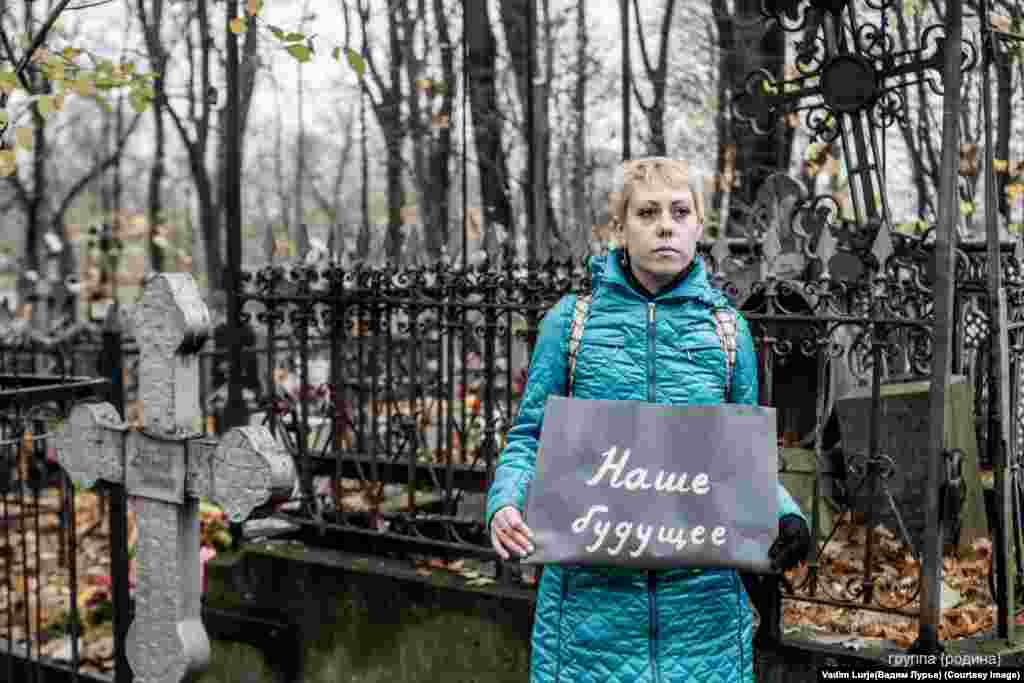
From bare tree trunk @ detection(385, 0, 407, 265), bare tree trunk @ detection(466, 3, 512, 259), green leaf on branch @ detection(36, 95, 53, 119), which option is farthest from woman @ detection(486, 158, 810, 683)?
bare tree trunk @ detection(385, 0, 407, 265)

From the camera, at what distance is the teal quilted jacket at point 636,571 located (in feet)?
8.66

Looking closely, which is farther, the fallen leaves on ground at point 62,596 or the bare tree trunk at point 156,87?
the bare tree trunk at point 156,87

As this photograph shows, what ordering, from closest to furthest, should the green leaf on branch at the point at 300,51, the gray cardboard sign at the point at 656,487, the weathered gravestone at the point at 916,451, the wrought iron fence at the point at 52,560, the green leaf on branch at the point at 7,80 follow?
the gray cardboard sign at the point at 656,487, the green leaf on branch at the point at 7,80, the wrought iron fence at the point at 52,560, the green leaf on branch at the point at 300,51, the weathered gravestone at the point at 916,451

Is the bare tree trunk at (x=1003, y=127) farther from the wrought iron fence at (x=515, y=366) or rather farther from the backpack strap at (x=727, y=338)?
the backpack strap at (x=727, y=338)

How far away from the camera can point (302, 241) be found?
5.39 meters

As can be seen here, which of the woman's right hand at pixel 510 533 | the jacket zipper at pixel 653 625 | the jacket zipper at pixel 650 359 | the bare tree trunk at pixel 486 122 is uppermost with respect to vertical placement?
the bare tree trunk at pixel 486 122

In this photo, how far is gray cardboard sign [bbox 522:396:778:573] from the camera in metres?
2.54

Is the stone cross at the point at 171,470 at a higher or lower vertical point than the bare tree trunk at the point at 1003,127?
lower

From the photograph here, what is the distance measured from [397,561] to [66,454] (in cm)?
189

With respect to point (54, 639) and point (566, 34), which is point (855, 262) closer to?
point (54, 639)

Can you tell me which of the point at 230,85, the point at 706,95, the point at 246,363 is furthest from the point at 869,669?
the point at 706,95

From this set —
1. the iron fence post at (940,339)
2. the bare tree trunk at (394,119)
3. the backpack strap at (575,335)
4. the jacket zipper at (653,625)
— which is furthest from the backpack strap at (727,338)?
the bare tree trunk at (394,119)

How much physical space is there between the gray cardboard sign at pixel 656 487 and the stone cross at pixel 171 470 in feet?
3.86

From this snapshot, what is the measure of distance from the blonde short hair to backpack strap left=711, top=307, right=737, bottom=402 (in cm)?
26
